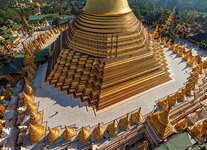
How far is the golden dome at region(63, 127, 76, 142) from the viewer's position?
10922 millimetres

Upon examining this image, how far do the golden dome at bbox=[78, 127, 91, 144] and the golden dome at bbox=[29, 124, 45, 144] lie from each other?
7.48 ft

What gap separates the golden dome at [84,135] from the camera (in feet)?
35.7

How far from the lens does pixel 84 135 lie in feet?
35.8

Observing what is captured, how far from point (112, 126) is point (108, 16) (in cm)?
726

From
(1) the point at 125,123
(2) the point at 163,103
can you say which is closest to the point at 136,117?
(1) the point at 125,123

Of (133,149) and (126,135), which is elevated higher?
(126,135)

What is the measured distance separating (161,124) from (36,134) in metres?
7.31

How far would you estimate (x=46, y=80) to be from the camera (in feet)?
48.5

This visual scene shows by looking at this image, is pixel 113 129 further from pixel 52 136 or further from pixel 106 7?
pixel 106 7

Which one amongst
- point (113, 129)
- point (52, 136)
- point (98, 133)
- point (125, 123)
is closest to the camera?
point (52, 136)

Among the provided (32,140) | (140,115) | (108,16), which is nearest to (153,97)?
(140,115)

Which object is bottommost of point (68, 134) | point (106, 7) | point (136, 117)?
point (68, 134)

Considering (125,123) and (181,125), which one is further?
(181,125)

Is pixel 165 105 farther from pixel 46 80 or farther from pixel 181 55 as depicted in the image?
pixel 46 80
